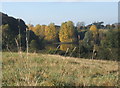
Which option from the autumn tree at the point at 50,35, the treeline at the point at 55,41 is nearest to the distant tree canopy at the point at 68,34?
the treeline at the point at 55,41

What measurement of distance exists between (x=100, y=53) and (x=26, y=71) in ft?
78.9

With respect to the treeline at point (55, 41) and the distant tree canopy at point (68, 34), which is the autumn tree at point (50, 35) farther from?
the distant tree canopy at point (68, 34)

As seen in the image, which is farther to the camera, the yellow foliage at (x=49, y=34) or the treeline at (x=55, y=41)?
the yellow foliage at (x=49, y=34)

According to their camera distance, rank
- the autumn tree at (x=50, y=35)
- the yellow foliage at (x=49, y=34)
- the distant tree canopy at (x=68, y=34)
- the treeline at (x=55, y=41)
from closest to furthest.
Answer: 1. the treeline at (x=55, y=41)
2. the yellow foliage at (x=49, y=34)
3. the autumn tree at (x=50, y=35)
4. the distant tree canopy at (x=68, y=34)

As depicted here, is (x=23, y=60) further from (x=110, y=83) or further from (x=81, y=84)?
(x=110, y=83)

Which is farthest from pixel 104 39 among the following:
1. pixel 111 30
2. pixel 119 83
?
pixel 119 83

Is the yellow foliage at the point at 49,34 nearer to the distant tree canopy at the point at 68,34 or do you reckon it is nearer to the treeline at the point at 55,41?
the treeline at the point at 55,41

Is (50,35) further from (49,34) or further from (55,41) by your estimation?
(49,34)

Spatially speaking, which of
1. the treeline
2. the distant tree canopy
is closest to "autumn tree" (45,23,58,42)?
the treeline

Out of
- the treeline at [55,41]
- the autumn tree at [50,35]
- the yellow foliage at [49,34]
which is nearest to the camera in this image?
the treeline at [55,41]

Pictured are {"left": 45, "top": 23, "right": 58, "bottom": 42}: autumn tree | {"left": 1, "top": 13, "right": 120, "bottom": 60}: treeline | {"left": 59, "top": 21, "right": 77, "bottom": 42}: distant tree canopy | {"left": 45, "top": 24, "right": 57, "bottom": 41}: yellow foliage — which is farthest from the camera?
{"left": 59, "top": 21, "right": 77, "bottom": 42}: distant tree canopy

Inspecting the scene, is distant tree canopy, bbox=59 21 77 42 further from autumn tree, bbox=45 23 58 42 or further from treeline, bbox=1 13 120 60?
autumn tree, bbox=45 23 58 42

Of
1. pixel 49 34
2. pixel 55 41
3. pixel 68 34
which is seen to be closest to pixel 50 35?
pixel 55 41

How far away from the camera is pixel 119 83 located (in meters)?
3.87
